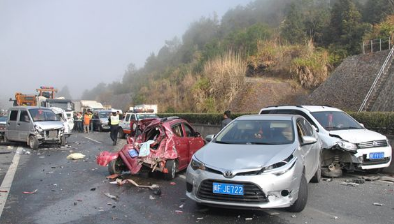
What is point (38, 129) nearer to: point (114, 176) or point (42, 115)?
point (42, 115)

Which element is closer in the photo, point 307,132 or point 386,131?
point 307,132

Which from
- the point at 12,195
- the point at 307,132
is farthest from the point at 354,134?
the point at 12,195

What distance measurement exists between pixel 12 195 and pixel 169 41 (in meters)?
91.2

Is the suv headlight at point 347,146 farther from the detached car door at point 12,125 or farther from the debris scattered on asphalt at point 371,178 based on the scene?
the detached car door at point 12,125

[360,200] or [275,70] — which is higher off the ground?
[275,70]

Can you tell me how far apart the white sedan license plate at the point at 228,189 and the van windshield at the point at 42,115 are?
13753 mm

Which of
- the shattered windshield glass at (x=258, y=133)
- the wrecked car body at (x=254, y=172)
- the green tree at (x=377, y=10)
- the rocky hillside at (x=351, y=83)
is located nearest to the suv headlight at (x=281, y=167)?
the wrecked car body at (x=254, y=172)

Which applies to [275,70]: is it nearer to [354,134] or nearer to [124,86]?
[354,134]

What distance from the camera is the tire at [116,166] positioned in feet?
30.6

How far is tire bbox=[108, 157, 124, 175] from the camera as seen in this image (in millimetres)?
9318

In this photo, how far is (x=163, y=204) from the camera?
659 centimetres

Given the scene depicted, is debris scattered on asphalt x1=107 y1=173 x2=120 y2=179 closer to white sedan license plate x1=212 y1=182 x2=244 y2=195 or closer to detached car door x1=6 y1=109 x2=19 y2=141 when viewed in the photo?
white sedan license plate x1=212 y1=182 x2=244 y2=195

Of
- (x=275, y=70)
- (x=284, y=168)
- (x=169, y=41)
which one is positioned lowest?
(x=284, y=168)

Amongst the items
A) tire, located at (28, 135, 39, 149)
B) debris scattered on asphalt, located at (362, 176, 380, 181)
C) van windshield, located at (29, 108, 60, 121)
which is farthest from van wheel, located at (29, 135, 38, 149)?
debris scattered on asphalt, located at (362, 176, 380, 181)
